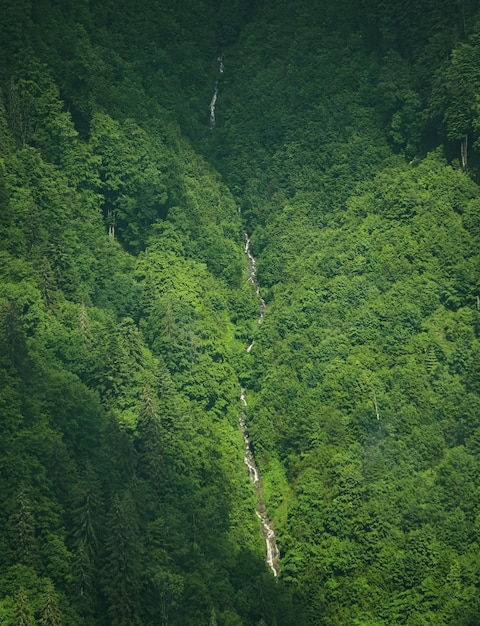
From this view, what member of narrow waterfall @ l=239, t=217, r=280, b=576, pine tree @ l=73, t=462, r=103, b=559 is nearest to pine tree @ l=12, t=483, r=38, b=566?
pine tree @ l=73, t=462, r=103, b=559

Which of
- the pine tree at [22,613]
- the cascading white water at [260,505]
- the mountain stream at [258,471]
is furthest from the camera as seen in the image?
the mountain stream at [258,471]

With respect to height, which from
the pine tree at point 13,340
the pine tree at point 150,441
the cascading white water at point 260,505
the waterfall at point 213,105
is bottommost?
the cascading white water at point 260,505

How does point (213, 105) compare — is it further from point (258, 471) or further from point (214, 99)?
point (258, 471)

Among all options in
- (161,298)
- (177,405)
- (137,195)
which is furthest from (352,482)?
(137,195)

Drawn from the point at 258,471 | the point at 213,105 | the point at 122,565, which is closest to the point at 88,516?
the point at 122,565

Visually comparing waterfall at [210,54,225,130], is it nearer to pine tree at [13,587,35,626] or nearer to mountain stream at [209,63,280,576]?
mountain stream at [209,63,280,576]

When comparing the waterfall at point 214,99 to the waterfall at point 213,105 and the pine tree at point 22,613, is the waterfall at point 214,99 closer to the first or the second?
the waterfall at point 213,105

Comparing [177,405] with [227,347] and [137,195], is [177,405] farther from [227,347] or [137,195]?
[137,195]

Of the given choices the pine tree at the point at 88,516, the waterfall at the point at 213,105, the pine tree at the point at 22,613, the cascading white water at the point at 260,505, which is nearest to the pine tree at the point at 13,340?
the pine tree at the point at 88,516
